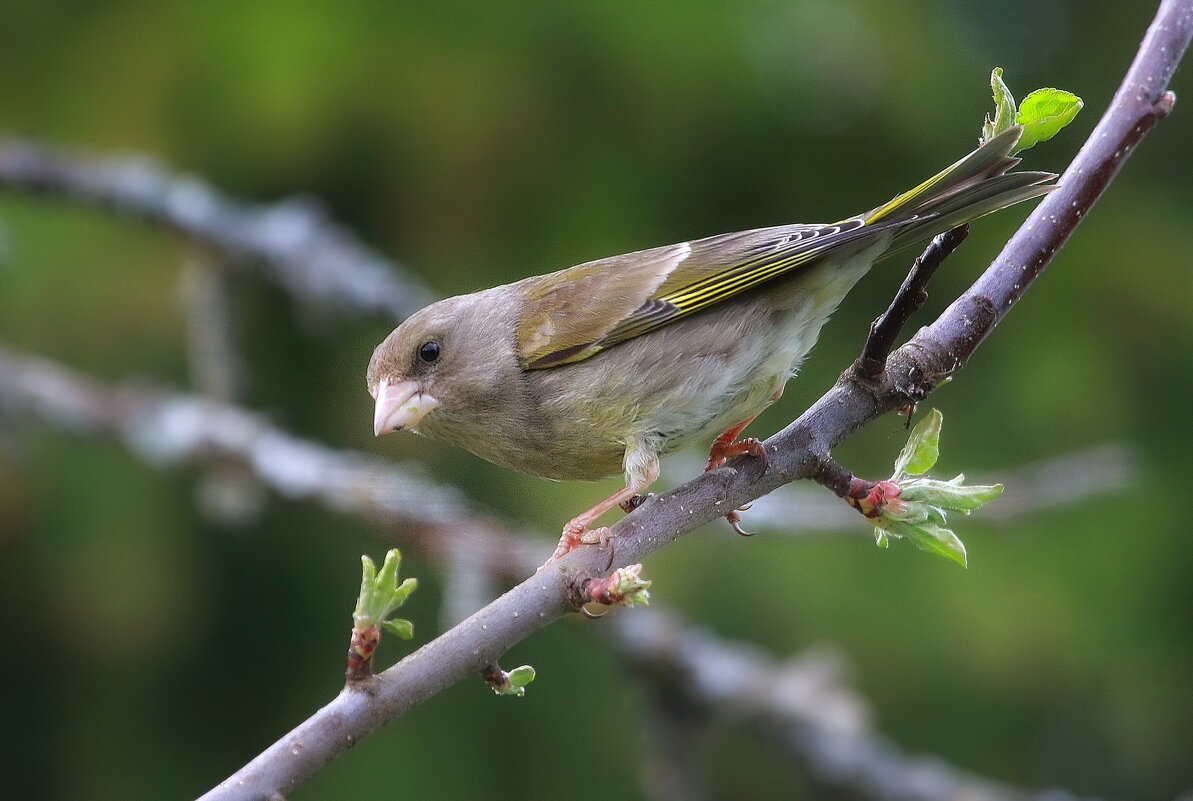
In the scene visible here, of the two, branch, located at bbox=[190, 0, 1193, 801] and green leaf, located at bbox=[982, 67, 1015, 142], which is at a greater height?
green leaf, located at bbox=[982, 67, 1015, 142]

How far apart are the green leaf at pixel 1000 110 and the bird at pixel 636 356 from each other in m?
0.36

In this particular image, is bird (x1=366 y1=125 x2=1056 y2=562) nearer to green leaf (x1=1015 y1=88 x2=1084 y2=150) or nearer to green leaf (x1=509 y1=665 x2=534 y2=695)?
green leaf (x1=1015 y1=88 x2=1084 y2=150)

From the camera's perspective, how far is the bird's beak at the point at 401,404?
3287 millimetres

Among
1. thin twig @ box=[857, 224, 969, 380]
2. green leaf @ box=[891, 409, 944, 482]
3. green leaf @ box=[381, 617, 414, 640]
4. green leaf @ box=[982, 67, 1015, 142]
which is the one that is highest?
green leaf @ box=[982, 67, 1015, 142]

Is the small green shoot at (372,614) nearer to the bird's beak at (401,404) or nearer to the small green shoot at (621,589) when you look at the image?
the small green shoot at (621,589)

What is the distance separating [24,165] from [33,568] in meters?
1.81

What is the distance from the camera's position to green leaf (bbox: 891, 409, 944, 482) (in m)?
2.45

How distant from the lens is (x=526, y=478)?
18.0 feet

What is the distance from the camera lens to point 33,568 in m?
5.43

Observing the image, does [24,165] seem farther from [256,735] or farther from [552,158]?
[256,735]

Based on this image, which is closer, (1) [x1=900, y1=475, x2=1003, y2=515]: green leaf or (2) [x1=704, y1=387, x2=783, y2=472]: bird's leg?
(1) [x1=900, y1=475, x2=1003, y2=515]: green leaf

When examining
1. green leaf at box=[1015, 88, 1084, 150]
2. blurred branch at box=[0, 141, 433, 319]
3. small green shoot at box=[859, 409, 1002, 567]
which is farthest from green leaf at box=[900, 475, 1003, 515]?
blurred branch at box=[0, 141, 433, 319]

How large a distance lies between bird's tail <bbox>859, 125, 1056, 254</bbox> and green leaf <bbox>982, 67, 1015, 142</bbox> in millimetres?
31

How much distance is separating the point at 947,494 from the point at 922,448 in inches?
5.9
